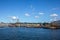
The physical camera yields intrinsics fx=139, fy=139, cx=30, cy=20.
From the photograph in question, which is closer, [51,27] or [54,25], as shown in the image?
[54,25]

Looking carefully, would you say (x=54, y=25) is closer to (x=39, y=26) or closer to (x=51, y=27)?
(x=51, y=27)

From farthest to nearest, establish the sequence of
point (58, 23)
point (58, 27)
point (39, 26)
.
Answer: point (39, 26) < point (58, 27) < point (58, 23)

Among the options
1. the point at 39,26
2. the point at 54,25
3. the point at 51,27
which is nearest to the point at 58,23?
the point at 54,25

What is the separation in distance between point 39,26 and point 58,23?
8.77 m

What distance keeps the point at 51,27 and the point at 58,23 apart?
3.23 m

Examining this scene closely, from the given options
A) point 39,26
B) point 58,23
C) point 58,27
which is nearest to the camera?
point 58,23

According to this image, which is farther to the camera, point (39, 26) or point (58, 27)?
point (39, 26)

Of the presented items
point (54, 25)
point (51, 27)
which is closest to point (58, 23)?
point (54, 25)

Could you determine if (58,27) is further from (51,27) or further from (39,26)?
(39,26)

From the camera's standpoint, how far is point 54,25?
2814cm

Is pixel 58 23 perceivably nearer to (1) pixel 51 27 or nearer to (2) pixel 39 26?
(1) pixel 51 27

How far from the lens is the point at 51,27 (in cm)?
3011

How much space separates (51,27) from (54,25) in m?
2.06

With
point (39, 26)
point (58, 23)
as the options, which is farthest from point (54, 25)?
point (39, 26)
